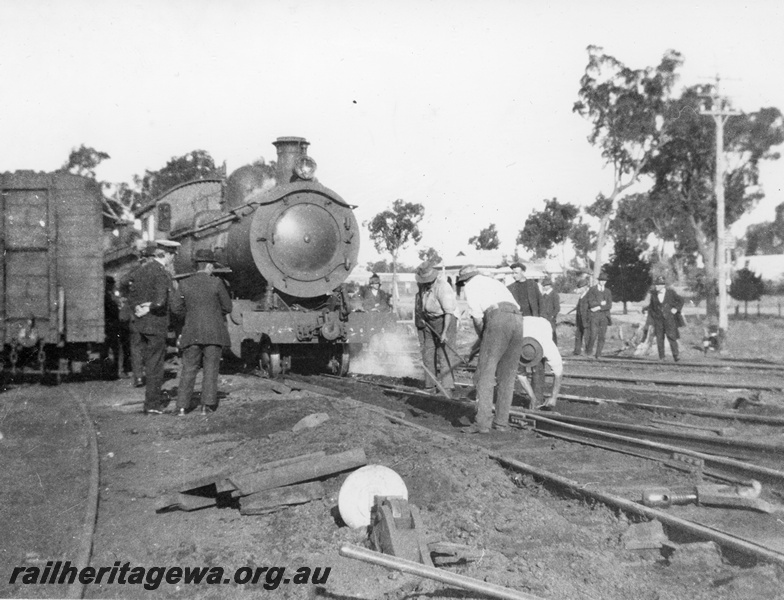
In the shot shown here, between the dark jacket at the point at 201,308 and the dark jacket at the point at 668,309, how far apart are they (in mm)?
9527

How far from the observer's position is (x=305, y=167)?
35.5ft

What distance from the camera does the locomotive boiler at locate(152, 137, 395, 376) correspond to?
406 inches

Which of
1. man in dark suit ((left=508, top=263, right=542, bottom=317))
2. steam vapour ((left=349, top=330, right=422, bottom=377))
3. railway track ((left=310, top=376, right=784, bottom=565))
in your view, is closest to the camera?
railway track ((left=310, top=376, right=784, bottom=565))

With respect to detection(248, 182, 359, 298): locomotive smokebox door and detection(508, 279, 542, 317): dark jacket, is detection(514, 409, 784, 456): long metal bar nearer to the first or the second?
detection(508, 279, 542, 317): dark jacket

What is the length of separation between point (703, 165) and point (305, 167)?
92.9 ft

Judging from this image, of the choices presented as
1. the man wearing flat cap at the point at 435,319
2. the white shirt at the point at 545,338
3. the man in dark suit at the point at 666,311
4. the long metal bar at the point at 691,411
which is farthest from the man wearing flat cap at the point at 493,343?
the man in dark suit at the point at 666,311

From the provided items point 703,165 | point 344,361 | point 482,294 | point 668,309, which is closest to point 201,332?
point 482,294

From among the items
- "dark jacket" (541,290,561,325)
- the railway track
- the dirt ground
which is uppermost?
"dark jacket" (541,290,561,325)

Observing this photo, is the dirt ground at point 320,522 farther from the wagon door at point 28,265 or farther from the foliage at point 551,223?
the foliage at point 551,223

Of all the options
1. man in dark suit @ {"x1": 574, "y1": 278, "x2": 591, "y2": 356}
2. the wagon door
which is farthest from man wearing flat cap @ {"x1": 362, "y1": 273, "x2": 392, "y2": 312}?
the wagon door

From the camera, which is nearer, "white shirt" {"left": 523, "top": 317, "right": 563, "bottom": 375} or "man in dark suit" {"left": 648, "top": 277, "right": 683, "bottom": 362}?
"white shirt" {"left": 523, "top": 317, "right": 563, "bottom": 375}

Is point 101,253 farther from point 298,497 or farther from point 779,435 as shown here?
point 779,435

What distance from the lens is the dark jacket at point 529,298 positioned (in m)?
10.7

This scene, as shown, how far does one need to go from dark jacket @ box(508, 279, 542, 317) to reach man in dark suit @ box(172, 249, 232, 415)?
14.7 ft
